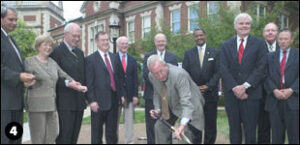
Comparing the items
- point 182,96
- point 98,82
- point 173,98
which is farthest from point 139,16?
point 182,96

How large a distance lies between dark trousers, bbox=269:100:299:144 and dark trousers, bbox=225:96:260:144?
29cm

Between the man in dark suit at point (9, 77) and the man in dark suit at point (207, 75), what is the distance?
329cm

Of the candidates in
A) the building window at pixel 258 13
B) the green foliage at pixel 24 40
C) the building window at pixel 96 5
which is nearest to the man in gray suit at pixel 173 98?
the building window at pixel 258 13

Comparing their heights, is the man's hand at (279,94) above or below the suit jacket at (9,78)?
below

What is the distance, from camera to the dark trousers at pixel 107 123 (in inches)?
234

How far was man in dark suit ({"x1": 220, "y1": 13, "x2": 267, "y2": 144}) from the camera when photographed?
17.5 feet

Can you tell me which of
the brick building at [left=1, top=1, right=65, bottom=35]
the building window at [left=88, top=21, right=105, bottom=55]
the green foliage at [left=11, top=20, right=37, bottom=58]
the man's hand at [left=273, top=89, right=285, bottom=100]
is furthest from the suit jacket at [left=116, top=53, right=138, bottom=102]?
the brick building at [left=1, top=1, right=65, bottom=35]

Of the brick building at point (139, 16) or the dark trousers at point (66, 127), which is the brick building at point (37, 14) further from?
the dark trousers at point (66, 127)

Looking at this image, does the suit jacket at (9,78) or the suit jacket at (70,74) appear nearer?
the suit jacket at (9,78)

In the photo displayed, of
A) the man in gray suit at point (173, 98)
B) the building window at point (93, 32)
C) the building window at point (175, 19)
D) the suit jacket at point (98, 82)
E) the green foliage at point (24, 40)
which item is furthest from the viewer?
the building window at point (93, 32)

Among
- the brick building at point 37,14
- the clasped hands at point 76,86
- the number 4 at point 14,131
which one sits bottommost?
the number 4 at point 14,131

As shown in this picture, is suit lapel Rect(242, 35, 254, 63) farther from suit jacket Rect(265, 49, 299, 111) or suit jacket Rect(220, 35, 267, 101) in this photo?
suit jacket Rect(265, 49, 299, 111)

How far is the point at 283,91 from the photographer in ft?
17.1

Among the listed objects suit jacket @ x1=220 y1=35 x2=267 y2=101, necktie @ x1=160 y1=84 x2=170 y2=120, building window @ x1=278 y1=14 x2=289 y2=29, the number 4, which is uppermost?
building window @ x1=278 y1=14 x2=289 y2=29
